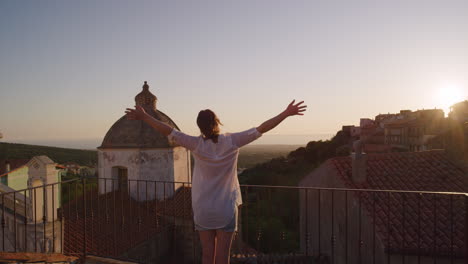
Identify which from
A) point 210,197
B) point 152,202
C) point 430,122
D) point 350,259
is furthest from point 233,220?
point 430,122

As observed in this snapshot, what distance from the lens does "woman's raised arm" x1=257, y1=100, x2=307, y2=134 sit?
2633 millimetres

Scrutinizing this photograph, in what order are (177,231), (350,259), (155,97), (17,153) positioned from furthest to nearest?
1. (17,153)
2. (155,97)
3. (177,231)
4. (350,259)

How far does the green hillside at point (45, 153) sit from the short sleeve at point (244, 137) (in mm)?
52681

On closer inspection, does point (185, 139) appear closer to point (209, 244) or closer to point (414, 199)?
point (209, 244)

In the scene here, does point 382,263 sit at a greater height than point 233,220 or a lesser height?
lesser

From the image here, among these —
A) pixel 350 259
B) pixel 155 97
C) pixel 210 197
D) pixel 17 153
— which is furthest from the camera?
pixel 17 153

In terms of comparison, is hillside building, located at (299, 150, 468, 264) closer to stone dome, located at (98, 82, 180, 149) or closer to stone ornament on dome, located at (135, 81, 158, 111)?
stone dome, located at (98, 82, 180, 149)

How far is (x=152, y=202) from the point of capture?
1509 centimetres

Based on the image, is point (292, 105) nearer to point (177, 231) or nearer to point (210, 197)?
point (210, 197)

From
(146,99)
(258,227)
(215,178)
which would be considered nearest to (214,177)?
(215,178)

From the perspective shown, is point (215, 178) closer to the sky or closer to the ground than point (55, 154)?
closer to the sky

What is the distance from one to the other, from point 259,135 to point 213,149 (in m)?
0.42

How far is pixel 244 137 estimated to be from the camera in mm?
2604

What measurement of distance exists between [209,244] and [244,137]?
38.6 inches
